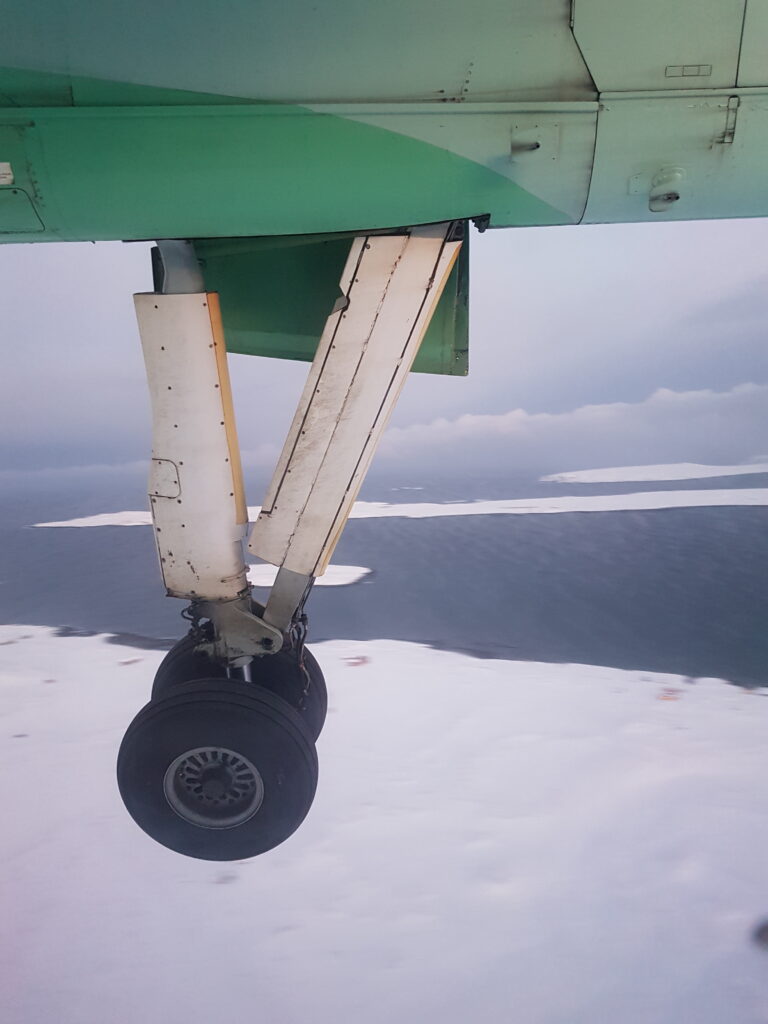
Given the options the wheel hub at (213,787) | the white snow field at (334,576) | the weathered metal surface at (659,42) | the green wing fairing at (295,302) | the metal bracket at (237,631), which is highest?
the weathered metal surface at (659,42)

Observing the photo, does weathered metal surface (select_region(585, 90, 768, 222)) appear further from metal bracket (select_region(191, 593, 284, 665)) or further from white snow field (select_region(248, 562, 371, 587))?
white snow field (select_region(248, 562, 371, 587))

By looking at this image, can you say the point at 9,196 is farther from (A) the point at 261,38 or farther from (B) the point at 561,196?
(B) the point at 561,196

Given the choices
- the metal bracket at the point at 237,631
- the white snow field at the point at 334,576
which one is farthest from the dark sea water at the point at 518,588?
the metal bracket at the point at 237,631

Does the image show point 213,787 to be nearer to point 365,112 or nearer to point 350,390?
point 350,390

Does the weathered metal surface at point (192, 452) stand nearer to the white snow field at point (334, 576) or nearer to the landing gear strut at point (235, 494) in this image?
the landing gear strut at point (235, 494)

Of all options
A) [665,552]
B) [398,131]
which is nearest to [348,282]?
[398,131]

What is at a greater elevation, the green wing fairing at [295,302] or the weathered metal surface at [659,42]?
the weathered metal surface at [659,42]
